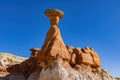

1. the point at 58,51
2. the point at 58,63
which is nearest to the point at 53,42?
the point at 58,51

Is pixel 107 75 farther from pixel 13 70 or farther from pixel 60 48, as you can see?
pixel 13 70

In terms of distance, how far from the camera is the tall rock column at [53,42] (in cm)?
4375

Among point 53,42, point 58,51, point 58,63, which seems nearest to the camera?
point 58,63

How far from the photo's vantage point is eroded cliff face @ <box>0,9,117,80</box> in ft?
137

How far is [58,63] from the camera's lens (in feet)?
138

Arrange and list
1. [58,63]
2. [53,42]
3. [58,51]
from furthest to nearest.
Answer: [53,42]
[58,51]
[58,63]

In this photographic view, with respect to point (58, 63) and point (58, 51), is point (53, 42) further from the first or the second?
point (58, 63)

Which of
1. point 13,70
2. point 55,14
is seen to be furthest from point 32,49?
point 55,14

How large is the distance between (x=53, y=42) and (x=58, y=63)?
12.9 feet

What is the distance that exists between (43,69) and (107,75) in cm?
980

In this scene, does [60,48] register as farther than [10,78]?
No

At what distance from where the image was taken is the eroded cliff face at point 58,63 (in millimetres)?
41844

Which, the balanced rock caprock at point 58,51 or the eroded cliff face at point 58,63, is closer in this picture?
the eroded cliff face at point 58,63

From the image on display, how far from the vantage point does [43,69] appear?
42375mm
